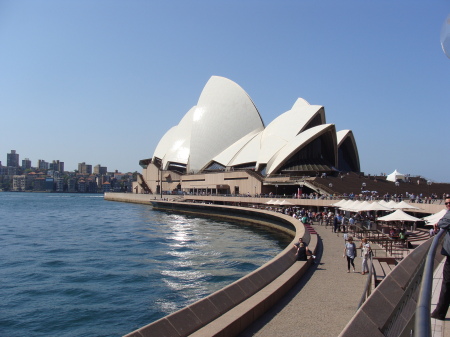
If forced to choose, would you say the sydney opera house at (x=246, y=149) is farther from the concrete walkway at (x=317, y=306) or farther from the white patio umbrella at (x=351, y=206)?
the concrete walkway at (x=317, y=306)

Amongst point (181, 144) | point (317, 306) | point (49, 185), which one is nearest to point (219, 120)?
point (181, 144)

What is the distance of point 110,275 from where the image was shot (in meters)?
13.9

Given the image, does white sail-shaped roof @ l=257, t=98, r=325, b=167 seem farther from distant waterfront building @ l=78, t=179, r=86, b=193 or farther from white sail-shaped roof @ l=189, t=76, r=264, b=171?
distant waterfront building @ l=78, t=179, r=86, b=193

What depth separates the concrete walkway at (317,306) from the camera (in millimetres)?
5949

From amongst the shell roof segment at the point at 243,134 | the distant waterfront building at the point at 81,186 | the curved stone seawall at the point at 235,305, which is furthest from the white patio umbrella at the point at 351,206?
the distant waterfront building at the point at 81,186

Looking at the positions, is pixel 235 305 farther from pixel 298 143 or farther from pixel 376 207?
pixel 298 143

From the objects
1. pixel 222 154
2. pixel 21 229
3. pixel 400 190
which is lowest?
pixel 21 229

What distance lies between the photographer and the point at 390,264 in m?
10.6

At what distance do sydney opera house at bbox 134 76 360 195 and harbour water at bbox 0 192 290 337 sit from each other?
18806 mm

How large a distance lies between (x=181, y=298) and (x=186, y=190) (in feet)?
165

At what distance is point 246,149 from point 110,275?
38.9m

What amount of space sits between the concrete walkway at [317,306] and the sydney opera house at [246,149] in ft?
88.8

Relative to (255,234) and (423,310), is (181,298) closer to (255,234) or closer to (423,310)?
(423,310)

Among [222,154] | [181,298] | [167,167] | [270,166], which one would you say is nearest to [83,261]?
[181,298]
